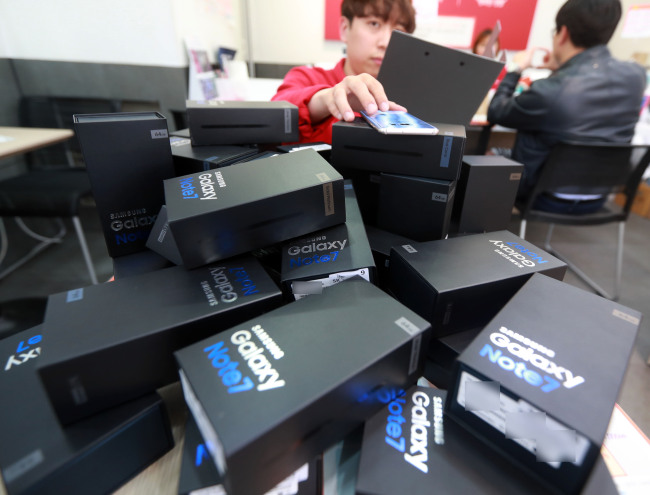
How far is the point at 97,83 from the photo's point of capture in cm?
214

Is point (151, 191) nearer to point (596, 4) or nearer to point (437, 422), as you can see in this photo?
point (437, 422)

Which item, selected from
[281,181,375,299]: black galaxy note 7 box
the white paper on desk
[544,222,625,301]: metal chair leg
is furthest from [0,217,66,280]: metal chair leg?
[544,222,625,301]: metal chair leg

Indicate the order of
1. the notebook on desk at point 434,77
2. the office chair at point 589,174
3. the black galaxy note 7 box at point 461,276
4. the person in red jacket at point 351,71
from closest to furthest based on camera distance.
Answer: the black galaxy note 7 box at point 461,276 → the person in red jacket at point 351,71 → the notebook on desk at point 434,77 → the office chair at point 589,174

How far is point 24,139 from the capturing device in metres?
1.53

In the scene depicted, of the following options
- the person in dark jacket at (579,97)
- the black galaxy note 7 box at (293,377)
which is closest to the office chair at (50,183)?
the black galaxy note 7 box at (293,377)

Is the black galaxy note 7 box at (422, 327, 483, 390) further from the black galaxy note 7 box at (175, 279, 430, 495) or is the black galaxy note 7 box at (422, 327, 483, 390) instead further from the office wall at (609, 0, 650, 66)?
the office wall at (609, 0, 650, 66)

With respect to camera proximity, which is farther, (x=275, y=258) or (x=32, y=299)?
(x=32, y=299)

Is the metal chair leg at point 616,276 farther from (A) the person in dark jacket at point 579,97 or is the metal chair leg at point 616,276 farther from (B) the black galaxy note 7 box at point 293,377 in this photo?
(B) the black galaxy note 7 box at point 293,377

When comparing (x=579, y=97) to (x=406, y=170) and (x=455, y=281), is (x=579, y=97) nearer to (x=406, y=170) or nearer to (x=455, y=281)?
(x=406, y=170)

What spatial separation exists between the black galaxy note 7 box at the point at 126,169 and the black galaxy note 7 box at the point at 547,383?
720 millimetres

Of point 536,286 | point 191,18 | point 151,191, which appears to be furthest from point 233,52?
point 536,286

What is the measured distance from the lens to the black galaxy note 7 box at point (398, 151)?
2.44 feet

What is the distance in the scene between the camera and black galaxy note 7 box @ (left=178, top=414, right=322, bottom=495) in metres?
0.41

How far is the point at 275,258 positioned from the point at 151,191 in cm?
34
